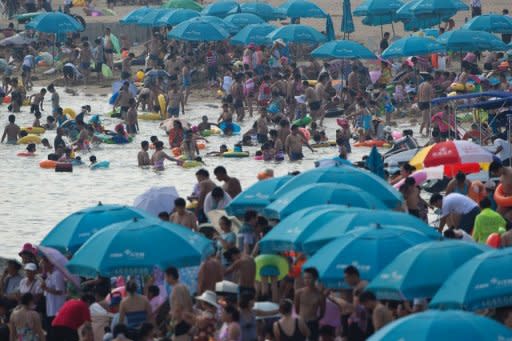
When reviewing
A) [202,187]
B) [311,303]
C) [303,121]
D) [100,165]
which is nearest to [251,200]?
[202,187]

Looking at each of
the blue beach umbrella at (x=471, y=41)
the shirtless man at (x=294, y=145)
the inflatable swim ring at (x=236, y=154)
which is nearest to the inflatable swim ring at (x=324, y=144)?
the inflatable swim ring at (x=236, y=154)

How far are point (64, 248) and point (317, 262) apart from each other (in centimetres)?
338

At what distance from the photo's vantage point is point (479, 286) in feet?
41.4

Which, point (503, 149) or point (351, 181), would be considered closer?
point (351, 181)

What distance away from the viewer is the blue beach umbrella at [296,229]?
50.9 ft

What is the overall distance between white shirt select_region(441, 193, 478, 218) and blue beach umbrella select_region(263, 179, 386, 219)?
116 cm

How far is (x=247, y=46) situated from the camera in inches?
1604

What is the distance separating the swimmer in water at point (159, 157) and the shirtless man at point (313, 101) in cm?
535

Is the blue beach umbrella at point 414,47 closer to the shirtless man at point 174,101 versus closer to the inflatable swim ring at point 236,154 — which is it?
the shirtless man at point 174,101

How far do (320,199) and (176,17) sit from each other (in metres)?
26.1

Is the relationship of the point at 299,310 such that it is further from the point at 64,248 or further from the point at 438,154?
the point at 438,154

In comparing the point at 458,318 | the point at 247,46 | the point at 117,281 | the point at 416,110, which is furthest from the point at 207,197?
the point at 247,46

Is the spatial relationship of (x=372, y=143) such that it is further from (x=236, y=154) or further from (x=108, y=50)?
(x=108, y=50)

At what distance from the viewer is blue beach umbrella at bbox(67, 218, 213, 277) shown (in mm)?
15250
